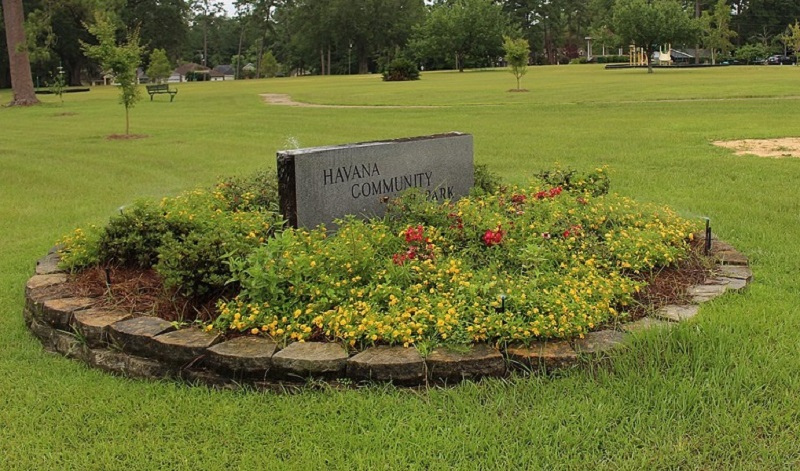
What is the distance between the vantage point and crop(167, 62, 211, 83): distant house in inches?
3295

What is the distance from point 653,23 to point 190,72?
57769mm

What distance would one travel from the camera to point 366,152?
5348 mm

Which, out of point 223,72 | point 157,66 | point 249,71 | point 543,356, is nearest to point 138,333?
point 543,356

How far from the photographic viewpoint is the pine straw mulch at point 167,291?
414 cm

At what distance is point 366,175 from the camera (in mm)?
5379

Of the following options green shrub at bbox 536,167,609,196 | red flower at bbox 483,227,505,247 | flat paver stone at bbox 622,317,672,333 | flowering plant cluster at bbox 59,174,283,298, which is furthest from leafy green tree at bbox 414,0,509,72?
flat paver stone at bbox 622,317,672,333

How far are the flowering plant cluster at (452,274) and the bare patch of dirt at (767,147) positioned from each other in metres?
6.40

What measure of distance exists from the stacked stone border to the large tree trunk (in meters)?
29.1

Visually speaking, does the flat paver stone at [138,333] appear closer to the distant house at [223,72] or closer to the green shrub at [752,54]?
the green shrub at [752,54]

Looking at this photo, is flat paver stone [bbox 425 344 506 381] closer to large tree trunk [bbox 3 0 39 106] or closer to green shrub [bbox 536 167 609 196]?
green shrub [bbox 536 167 609 196]

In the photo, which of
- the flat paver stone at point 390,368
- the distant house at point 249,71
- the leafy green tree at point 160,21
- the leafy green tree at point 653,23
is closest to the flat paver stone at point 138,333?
the flat paver stone at point 390,368

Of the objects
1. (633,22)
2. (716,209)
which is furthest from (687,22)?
(716,209)

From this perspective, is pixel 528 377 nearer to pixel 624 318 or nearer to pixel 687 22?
pixel 624 318

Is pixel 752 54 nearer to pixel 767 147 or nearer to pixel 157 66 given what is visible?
pixel 157 66
